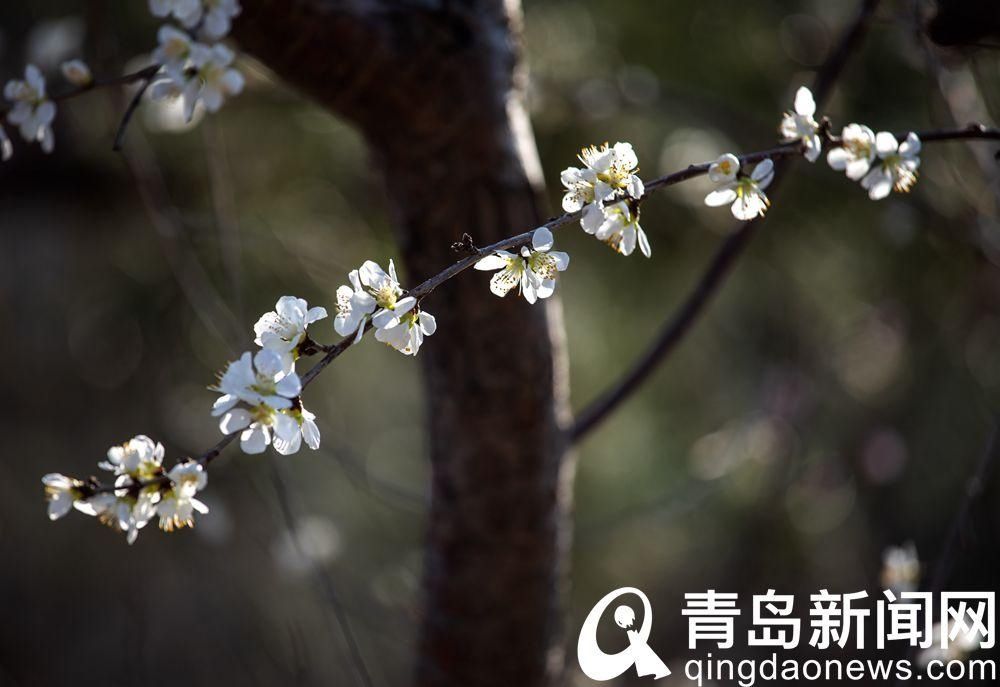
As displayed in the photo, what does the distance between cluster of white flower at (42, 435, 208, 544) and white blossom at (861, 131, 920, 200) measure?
1.44ft

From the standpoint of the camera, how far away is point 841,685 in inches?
79.2

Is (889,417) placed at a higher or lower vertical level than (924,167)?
lower

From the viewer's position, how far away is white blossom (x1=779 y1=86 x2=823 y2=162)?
501mm

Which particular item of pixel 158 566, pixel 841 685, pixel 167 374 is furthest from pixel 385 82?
pixel 158 566

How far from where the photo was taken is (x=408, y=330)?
1.49ft

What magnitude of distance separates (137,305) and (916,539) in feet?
6.14

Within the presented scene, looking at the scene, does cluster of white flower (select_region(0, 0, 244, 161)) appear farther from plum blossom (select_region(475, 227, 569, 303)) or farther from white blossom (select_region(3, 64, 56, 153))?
plum blossom (select_region(475, 227, 569, 303))

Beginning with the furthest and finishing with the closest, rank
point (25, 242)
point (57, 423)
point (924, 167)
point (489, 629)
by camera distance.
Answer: point (57, 423)
point (25, 242)
point (924, 167)
point (489, 629)

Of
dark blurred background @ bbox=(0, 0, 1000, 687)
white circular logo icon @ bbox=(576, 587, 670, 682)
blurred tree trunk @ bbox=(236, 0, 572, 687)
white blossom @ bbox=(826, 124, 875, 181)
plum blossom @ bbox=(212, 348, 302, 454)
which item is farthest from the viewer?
dark blurred background @ bbox=(0, 0, 1000, 687)

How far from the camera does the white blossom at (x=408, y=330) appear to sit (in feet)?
1.47

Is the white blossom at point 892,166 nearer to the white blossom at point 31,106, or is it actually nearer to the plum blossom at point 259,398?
the plum blossom at point 259,398

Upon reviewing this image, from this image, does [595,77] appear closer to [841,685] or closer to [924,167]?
[924,167]

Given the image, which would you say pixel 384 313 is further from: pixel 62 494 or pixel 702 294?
pixel 702 294

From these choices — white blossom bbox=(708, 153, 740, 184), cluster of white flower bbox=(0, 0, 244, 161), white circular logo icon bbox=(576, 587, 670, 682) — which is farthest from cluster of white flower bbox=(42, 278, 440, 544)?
white circular logo icon bbox=(576, 587, 670, 682)
